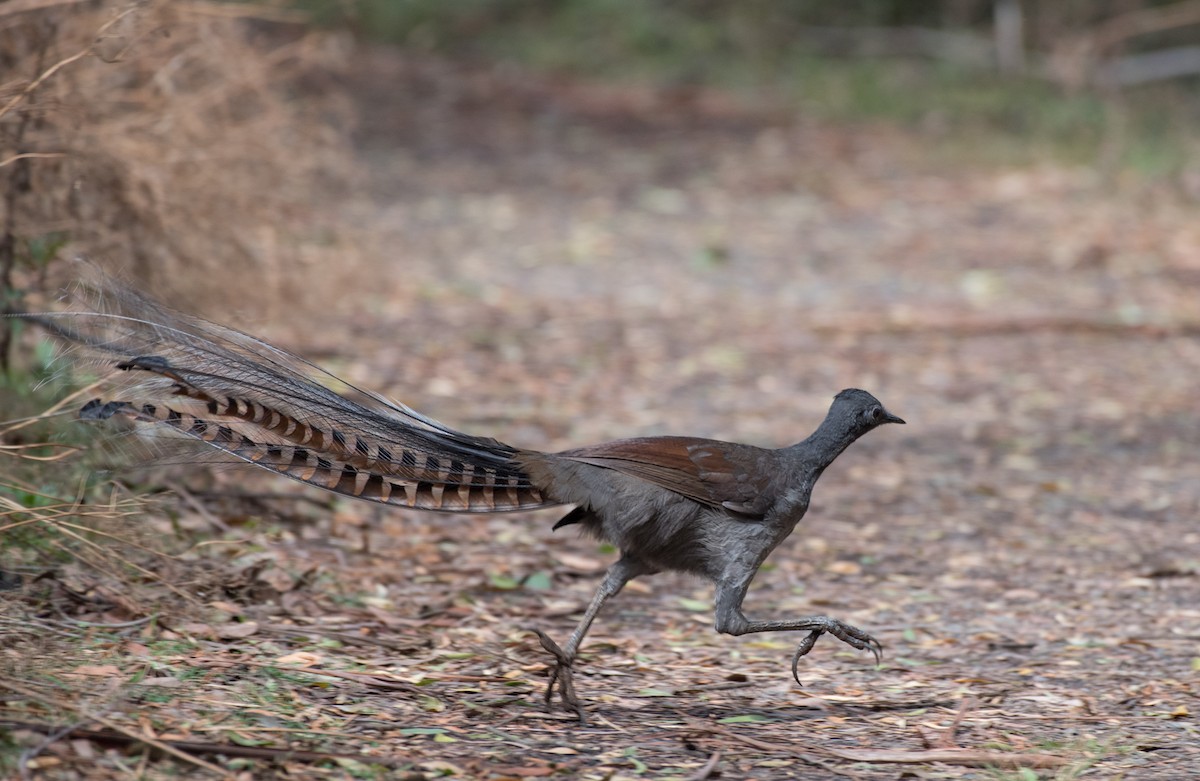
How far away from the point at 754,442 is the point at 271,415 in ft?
12.2

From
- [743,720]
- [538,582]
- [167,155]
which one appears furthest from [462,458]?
[167,155]

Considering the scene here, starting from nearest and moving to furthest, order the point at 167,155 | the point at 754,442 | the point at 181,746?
the point at 181,746, the point at 167,155, the point at 754,442

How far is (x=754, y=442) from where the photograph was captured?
7.11m

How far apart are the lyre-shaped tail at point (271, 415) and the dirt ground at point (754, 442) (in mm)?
599

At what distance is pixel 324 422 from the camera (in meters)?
3.78

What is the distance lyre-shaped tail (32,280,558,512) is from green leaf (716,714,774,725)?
A: 85 cm

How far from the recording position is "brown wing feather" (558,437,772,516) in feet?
13.5

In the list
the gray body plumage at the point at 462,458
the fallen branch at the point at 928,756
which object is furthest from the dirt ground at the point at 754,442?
the gray body plumage at the point at 462,458

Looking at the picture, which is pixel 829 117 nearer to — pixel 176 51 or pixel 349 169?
pixel 349 169

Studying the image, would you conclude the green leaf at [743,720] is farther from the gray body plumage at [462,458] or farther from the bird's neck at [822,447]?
the bird's neck at [822,447]

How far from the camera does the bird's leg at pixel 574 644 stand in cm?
398

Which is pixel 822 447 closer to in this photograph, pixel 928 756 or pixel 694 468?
pixel 694 468

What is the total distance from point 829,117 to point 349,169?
25.8ft

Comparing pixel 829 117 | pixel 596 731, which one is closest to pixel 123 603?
pixel 596 731
